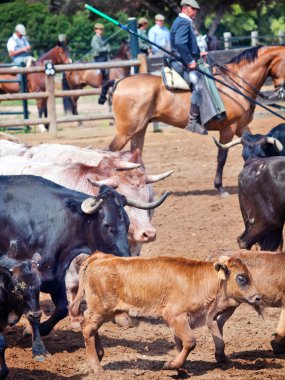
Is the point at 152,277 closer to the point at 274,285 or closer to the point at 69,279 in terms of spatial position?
the point at 274,285

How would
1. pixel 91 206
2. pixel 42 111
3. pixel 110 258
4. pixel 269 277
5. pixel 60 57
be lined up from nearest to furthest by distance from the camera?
1. pixel 110 258
2. pixel 269 277
3. pixel 91 206
4. pixel 42 111
5. pixel 60 57

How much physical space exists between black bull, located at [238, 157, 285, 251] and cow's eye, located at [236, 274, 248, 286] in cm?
219

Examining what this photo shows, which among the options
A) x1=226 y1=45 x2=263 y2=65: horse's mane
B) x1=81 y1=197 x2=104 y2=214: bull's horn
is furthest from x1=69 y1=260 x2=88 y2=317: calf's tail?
x1=226 y1=45 x2=263 y2=65: horse's mane

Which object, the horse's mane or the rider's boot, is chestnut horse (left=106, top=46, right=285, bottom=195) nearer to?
the horse's mane

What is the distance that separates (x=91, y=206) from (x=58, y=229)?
35 cm

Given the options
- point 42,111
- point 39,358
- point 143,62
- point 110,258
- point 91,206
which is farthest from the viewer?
point 42,111

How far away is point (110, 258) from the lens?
261 inches

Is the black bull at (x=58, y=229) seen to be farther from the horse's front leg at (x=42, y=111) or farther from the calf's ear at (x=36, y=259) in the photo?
the horse's front leg at (x=42, y=111)

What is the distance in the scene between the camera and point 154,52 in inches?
990

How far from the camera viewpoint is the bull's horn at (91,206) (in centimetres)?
723

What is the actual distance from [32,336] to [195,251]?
3470mm

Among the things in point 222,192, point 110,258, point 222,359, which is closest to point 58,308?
point 110,258

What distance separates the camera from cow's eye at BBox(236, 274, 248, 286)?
21.0ft

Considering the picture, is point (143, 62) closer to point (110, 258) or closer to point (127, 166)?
point (127, 166)
